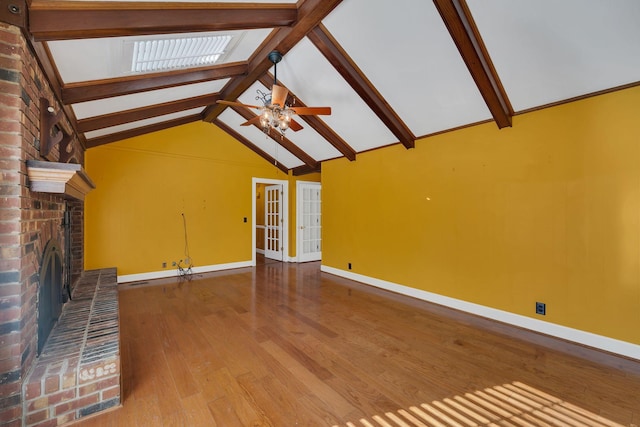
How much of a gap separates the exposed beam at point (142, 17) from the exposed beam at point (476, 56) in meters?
1.35

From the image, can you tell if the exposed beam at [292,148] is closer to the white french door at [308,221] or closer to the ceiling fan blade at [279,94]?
the white french door at [308,221]

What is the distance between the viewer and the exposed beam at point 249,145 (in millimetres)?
5680

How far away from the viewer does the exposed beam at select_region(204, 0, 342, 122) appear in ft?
7.77

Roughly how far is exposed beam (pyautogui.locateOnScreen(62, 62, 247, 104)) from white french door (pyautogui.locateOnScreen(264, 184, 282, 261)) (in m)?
3.60

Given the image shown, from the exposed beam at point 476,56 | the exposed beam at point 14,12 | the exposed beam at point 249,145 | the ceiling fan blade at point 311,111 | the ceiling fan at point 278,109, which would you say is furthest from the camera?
the exposed beam at point 249,145

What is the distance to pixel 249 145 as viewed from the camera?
605 centimetres

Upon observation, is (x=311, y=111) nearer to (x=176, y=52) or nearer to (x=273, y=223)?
Result: (x=176, y=52)

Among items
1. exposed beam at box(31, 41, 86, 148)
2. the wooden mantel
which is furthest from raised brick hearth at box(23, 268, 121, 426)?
exposed beam at box(31, 41, 86, 148)

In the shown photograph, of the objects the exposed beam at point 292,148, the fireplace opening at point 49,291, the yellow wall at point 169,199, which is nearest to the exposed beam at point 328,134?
the exposed beam at point 292,148

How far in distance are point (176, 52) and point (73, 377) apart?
2776mm

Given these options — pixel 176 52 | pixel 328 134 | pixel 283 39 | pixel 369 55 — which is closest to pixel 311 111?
pixel 283 39

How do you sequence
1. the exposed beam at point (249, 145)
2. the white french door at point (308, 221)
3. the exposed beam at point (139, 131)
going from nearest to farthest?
the exposed beam at point (139, 131)
the exposed beam at point (249, 145)
the white french door at point (308, 221)

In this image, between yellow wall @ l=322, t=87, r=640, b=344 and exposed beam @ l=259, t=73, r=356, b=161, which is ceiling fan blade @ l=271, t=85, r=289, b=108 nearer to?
exposed beam @ l=259, t=73, r=356, b=161

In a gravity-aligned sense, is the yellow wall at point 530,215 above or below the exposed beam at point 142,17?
below
